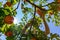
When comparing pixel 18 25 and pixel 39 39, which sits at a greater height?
pixel 18 25

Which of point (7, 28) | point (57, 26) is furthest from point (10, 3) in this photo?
point (57, 26)

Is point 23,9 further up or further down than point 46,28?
further up

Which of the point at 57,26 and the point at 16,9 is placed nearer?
the point at 16,9

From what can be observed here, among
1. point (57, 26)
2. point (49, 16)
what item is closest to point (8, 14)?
point (49, 16)

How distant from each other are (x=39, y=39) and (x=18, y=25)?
A: 1447 millimetres

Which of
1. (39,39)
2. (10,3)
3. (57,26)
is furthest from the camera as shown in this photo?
(57,26)

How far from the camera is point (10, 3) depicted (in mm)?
6816

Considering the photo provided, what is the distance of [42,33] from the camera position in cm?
683

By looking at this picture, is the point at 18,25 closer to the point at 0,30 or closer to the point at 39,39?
the point at 0,30

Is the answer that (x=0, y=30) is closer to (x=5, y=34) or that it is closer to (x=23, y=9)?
(x=5, y=34)

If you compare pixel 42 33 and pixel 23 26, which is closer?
pixel 42 33

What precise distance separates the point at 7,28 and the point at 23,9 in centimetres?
97

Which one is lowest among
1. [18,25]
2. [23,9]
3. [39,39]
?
[39,39]

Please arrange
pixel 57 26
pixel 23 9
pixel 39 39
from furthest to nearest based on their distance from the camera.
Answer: pixel 57 26
pixel 23 9
pixel 39 39
